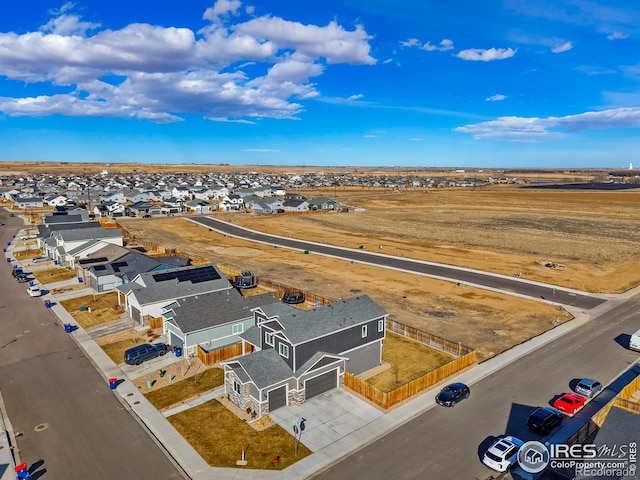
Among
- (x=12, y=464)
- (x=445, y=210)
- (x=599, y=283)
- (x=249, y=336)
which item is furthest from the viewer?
(x=445, y=210)

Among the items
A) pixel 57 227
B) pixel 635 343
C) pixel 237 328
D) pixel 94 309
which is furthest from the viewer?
pixel 57 227

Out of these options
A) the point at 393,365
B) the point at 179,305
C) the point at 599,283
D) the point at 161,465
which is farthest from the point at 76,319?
the point at 599,283

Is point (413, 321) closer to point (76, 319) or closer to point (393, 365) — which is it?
point (393, 365)

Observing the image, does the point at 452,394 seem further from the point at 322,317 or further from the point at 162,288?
the point at 162,288

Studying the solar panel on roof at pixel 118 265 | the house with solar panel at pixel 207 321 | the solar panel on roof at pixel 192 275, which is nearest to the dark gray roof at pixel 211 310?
the house with solar panel at pixel 207 321

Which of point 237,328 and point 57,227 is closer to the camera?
point 237,328

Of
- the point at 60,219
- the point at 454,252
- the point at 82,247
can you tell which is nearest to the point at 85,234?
the point at 82,247
